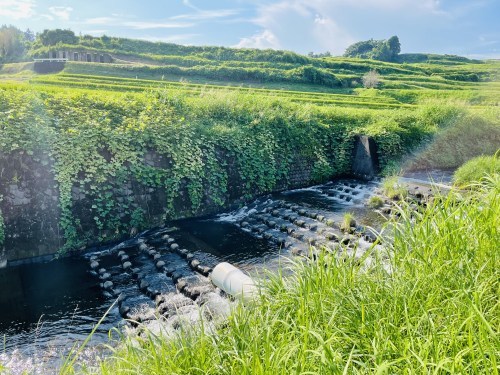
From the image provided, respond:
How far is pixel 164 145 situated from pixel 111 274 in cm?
350

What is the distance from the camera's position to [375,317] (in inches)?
119

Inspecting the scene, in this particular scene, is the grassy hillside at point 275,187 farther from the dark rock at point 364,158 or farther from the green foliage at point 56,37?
the green foliage at point 56,37

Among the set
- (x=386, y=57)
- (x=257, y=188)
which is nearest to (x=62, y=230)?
(x=257, y=188)

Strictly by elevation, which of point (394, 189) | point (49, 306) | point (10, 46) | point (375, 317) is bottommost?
point (49, 306)

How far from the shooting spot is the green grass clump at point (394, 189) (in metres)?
10.5

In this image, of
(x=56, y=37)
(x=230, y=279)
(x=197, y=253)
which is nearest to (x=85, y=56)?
(x=56, y=37)

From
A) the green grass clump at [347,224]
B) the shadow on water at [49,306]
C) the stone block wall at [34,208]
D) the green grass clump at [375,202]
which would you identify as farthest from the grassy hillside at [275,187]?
the green grass clump at [375,202]

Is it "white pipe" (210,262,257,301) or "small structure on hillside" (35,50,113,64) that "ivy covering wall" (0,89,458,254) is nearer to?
"white pipe" (210,262,257,301)

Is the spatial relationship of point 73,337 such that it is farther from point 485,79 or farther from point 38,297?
point 485,79

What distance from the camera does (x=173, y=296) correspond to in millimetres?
5875

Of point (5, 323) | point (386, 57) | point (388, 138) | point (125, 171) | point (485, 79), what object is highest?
point (386, 57)

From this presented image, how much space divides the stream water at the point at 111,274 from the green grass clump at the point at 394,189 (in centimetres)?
76

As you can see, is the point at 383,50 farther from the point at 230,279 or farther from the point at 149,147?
the point at 230,279

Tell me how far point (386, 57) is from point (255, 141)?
59.1 m
